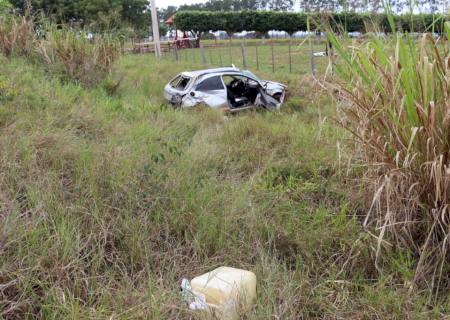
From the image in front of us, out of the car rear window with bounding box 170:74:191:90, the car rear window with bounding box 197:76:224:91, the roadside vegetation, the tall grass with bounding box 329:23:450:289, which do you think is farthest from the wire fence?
the car rear window with bounding box 170:74:191:90

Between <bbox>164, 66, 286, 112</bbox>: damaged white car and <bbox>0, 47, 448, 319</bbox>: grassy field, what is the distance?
11.7ft

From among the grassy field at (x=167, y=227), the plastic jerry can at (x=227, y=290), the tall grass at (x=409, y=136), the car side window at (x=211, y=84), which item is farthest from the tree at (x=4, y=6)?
the plastic jerry can at (x=227, y=290)

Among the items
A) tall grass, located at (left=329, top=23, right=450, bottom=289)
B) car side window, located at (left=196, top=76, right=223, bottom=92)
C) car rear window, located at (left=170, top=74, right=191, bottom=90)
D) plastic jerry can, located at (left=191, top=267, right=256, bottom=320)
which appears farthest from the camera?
car rear window, located at (left=170, top=74, right=191, bottom=90)

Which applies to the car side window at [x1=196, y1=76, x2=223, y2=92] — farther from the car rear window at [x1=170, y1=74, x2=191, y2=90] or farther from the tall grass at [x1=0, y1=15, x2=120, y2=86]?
the tall grass at [x1=0, y1=15, x2=120, y2=86]

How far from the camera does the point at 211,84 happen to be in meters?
8.39

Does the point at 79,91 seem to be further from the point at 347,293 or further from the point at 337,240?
the point at 347,293

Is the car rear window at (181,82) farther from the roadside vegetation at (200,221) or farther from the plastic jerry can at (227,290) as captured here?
the plastic jerry can at (227,290)

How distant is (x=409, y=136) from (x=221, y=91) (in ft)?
20.8

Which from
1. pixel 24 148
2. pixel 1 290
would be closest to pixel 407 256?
pixel 1 290

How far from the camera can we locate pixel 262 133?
5547 mm

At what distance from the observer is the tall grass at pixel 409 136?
2246 millimetres

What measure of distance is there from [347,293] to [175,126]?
3953 mm

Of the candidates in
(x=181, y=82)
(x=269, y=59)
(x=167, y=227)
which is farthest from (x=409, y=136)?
(x=269, y=59)

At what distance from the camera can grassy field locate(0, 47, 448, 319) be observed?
204cm
